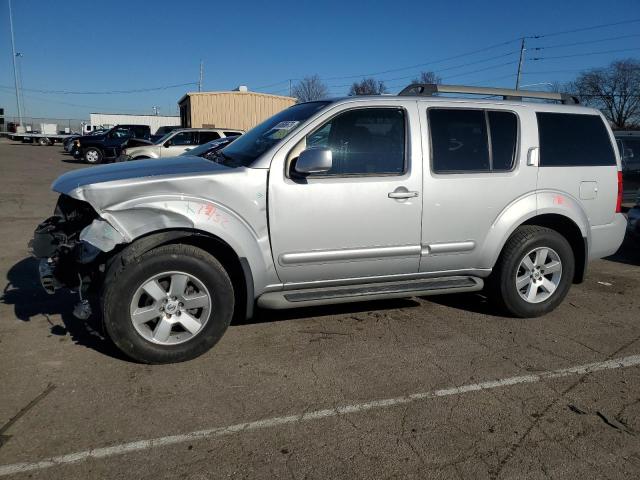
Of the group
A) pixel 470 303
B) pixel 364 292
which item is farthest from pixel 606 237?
pixel 364 292

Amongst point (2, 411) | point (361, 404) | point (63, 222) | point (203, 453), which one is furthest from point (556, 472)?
point (63, 222)

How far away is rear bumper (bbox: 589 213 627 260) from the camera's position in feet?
16.0

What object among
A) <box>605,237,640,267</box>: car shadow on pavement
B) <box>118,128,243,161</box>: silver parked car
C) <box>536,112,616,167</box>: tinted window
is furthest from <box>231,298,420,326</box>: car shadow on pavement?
<box>118,128,243,161</box>: silver parked car

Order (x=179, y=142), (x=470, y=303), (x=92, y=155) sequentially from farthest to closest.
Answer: (x=92, y=155) → (x=179, y=142) → (x=470, y=303)

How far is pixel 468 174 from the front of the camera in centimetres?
434

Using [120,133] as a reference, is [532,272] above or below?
below

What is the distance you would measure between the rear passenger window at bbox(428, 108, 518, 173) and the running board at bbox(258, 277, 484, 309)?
3.11 ft

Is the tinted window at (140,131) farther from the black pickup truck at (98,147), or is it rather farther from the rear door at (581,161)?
the rear door at (581,161)

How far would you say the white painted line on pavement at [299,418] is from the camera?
2.61 m

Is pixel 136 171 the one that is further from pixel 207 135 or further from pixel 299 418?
pixel 207 135

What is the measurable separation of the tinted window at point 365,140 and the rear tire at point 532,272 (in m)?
1.33

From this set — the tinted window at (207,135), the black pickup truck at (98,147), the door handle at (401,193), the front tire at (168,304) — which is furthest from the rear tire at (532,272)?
the black pickup truck at (98,147)

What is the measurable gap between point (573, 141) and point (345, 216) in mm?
2383

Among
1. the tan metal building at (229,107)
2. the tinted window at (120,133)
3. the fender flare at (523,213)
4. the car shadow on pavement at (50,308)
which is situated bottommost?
the car shadow on pavement at (50,308)
